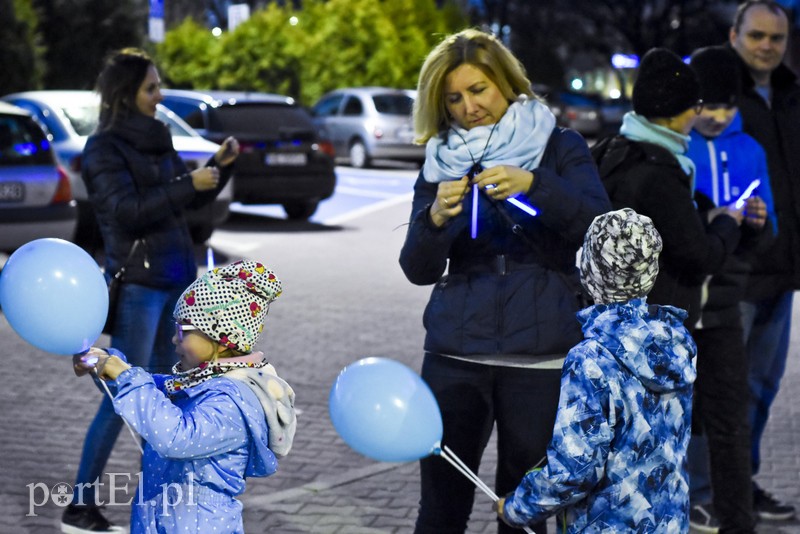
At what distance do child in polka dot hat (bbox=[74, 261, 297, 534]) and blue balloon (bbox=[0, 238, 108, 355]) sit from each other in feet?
0.50

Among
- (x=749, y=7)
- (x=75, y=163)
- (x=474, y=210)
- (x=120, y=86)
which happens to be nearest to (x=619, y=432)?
(x=474, y=210)

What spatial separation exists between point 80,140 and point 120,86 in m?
8.21

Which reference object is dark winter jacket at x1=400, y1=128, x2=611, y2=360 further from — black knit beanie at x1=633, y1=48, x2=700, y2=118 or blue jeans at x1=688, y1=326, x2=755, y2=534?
blue jeans at x1=688, y1=326, x2=755, y2=534

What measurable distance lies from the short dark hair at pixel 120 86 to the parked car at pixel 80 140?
23.9 ft

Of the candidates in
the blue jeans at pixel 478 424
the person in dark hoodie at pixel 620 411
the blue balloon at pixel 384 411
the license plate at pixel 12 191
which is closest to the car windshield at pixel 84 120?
the license plate at pixel 12 191

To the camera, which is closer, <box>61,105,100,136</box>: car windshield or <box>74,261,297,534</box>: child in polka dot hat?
<box>74,261,297,534</box>: child in polka dot hat

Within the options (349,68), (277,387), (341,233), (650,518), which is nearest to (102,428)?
(277,387)

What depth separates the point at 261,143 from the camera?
52.5ft

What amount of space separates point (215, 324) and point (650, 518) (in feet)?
3.86

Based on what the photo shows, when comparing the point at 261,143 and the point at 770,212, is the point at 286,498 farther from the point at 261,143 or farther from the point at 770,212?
the point at 261,143

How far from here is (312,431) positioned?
6.66 metres

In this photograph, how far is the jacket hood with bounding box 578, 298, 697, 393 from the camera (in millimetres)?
3080

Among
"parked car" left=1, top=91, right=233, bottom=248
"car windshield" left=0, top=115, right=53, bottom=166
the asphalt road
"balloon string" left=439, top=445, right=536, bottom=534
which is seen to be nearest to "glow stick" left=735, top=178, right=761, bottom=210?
the asphalt road

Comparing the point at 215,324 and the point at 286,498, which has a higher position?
the point at 215,324
